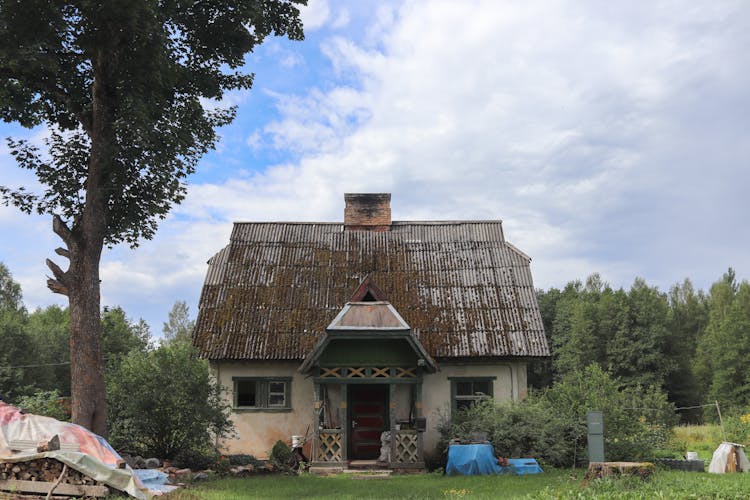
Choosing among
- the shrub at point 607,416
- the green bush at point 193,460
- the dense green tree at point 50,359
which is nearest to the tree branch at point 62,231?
the green bush at point 193,460

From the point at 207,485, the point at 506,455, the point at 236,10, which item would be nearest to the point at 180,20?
the point at 236,10

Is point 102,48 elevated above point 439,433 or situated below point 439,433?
above

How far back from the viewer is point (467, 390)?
71.3 feet

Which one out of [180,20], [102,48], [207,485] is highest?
[180,20]

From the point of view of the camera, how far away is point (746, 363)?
152ft

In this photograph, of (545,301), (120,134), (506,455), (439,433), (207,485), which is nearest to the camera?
(207,485)

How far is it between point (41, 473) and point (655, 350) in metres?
44.1

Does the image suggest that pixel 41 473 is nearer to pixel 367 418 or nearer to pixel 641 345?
pixel 367 418

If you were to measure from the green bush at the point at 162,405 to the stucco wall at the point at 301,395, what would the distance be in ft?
10.6

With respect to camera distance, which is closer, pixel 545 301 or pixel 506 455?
pixel 506 455

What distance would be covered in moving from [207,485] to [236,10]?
Result: 35.9ft

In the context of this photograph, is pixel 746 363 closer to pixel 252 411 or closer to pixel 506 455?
pixel 506 455

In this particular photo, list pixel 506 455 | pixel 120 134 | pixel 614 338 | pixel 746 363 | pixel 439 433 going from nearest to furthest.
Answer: pixel 120 134
pixel 506 455
pixel 439 433
pixel 746 363
pixel 614 338

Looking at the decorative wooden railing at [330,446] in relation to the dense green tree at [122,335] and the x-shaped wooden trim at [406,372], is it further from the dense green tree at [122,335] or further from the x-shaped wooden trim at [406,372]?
the dense green tree at [122,335]
